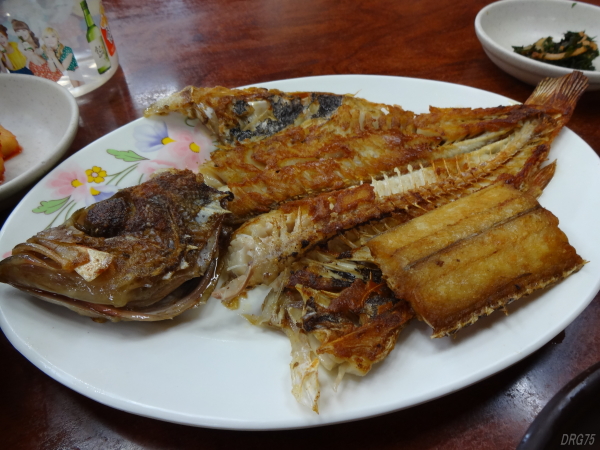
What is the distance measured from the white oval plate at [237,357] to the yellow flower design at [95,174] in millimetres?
408

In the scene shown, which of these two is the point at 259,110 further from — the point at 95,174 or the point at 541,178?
the point at 541,178

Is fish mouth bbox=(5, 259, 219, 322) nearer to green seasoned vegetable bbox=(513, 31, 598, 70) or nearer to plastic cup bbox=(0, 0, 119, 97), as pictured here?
plastic cup bbox=(0, 0, 119, 97)

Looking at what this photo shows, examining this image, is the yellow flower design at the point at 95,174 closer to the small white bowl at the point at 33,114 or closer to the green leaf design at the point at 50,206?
the green leaf design at the point at 50,206

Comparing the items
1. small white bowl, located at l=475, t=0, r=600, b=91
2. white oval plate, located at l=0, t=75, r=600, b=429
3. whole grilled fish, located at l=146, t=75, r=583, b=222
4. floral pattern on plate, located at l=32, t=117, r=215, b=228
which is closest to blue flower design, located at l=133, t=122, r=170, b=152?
floral pattern on plate, located at l=32, t=117, r=215, b=228

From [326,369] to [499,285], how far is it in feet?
2.36

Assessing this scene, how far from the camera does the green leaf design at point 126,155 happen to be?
2277mm

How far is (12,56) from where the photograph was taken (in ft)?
9.27

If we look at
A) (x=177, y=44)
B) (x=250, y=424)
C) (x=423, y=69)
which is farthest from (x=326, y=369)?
(x=177, y=44)

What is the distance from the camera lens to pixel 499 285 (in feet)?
4.91

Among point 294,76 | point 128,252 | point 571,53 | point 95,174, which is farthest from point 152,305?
point 571,53

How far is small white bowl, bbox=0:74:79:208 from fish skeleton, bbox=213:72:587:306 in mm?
1544

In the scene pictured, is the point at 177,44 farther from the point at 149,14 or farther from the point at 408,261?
the point at 408,261

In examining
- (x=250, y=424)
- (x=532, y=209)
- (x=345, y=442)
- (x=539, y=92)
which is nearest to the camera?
(x=250, y=424)

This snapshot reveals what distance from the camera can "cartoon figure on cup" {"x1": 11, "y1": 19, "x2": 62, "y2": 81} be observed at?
2730 mm
